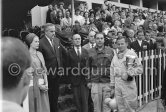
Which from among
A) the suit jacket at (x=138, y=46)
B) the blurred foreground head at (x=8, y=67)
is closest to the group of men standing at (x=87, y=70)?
the suit jacket at (x=138, y=46)

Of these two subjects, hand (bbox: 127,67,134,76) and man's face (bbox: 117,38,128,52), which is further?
man's face (bbox: 117,38,128,52)

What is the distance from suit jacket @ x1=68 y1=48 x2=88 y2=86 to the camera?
20.6ft

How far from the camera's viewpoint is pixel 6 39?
1559mm

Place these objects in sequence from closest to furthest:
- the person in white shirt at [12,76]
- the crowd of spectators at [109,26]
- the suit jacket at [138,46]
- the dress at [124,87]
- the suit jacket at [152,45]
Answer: the person in white shirt at [12,76]
the dress at [124,87]
the suit jacket at [138,46]
the suit jacket at [152,45]
the crowd of spectators at [109,26]

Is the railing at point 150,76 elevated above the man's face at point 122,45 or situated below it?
below

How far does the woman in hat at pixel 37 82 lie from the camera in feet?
17.4

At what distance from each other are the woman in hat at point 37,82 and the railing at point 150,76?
242 cm

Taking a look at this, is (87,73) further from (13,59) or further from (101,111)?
(13,59)

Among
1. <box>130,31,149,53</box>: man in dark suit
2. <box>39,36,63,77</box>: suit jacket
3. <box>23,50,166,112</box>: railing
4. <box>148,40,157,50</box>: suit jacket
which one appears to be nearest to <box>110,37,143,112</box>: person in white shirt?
<box>39,36,63,77</box>: suit jacket

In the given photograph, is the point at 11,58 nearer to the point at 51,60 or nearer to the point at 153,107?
the point at 51,60

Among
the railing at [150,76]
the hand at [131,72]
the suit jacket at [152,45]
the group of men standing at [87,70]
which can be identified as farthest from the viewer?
the suit jacket at [152,45]

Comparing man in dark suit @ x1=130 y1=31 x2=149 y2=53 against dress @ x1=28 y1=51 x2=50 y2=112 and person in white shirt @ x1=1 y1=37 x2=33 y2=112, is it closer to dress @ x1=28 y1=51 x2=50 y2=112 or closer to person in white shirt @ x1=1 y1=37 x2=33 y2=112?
dress @ x1=28 y1=51 x2=50 y2=112

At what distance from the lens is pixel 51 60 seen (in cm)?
598

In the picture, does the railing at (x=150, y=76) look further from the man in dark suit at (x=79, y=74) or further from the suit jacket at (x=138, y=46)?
the man in dark suit at (x=79, y=74)
